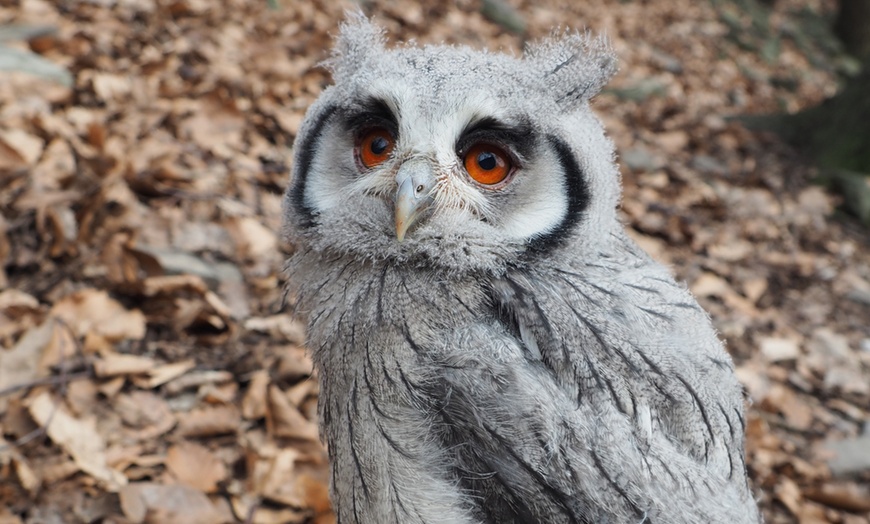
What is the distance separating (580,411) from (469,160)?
54 cm

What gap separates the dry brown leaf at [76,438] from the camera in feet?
6.21

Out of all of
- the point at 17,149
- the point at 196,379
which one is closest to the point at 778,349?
the point at 196,379

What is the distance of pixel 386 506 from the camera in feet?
4.60

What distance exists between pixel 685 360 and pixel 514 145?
57 cm

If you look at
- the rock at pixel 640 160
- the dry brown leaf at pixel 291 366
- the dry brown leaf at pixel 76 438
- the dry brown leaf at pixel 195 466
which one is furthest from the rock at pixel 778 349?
the dry brown leaf at pixel 76 438

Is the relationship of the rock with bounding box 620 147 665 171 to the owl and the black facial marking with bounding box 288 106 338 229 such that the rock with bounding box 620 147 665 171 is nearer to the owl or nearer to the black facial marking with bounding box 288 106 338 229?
the owl

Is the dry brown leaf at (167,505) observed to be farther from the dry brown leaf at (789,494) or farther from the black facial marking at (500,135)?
the dry brown leaf at (789,494)

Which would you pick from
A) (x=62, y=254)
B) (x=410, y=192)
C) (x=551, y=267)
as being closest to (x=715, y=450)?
(x=551, y=267)

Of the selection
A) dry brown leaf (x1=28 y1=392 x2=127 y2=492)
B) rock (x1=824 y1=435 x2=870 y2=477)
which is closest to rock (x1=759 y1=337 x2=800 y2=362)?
rock (x1=824 y1=435 x2=870 y2=477)

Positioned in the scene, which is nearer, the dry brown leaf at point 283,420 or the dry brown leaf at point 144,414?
the dry brown leaf at point 144,414

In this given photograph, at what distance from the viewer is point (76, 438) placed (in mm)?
1952

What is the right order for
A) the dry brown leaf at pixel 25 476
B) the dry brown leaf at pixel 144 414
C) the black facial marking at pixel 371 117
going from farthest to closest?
the dry brown leaf at pixel 144 414
the dry brown leaf at pixel 25 476
the black facial marking at pixel 371 117

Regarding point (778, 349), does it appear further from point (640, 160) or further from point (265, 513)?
point (265, 513)

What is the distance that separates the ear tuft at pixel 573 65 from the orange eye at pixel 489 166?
0.17 m
